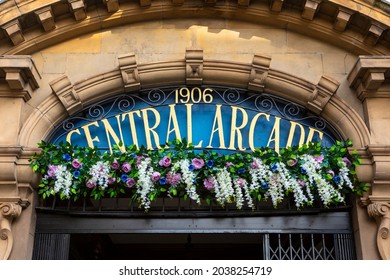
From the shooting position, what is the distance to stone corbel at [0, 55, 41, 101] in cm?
669

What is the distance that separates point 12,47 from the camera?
727 centimetres

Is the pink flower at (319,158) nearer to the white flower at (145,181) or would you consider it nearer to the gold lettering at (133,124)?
the white flower at (145,181)

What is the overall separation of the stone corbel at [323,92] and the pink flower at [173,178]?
81.0 inches

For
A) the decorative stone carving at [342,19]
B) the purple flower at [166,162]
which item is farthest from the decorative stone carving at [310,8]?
the purple flower at [166,162]

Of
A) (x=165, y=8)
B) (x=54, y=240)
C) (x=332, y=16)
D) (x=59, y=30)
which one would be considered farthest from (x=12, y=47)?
(x=332, y=16)

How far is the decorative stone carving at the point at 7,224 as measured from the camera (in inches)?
246

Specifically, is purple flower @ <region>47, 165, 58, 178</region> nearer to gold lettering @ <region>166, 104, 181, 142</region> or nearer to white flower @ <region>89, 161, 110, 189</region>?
white flower @ <region>89, 161, 110, 189</region>

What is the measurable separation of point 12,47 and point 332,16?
13.9 feet

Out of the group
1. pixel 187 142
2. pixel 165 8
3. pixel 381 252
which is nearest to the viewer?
pixel 381 252

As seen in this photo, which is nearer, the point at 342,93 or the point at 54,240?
the point at 54,240

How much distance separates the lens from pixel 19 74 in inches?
266

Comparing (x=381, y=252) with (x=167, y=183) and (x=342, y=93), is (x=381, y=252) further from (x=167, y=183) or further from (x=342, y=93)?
(x=167, y=183)

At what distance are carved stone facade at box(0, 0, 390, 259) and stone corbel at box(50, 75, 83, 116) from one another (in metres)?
0.01

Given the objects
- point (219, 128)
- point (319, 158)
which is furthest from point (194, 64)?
point (319, 158)
